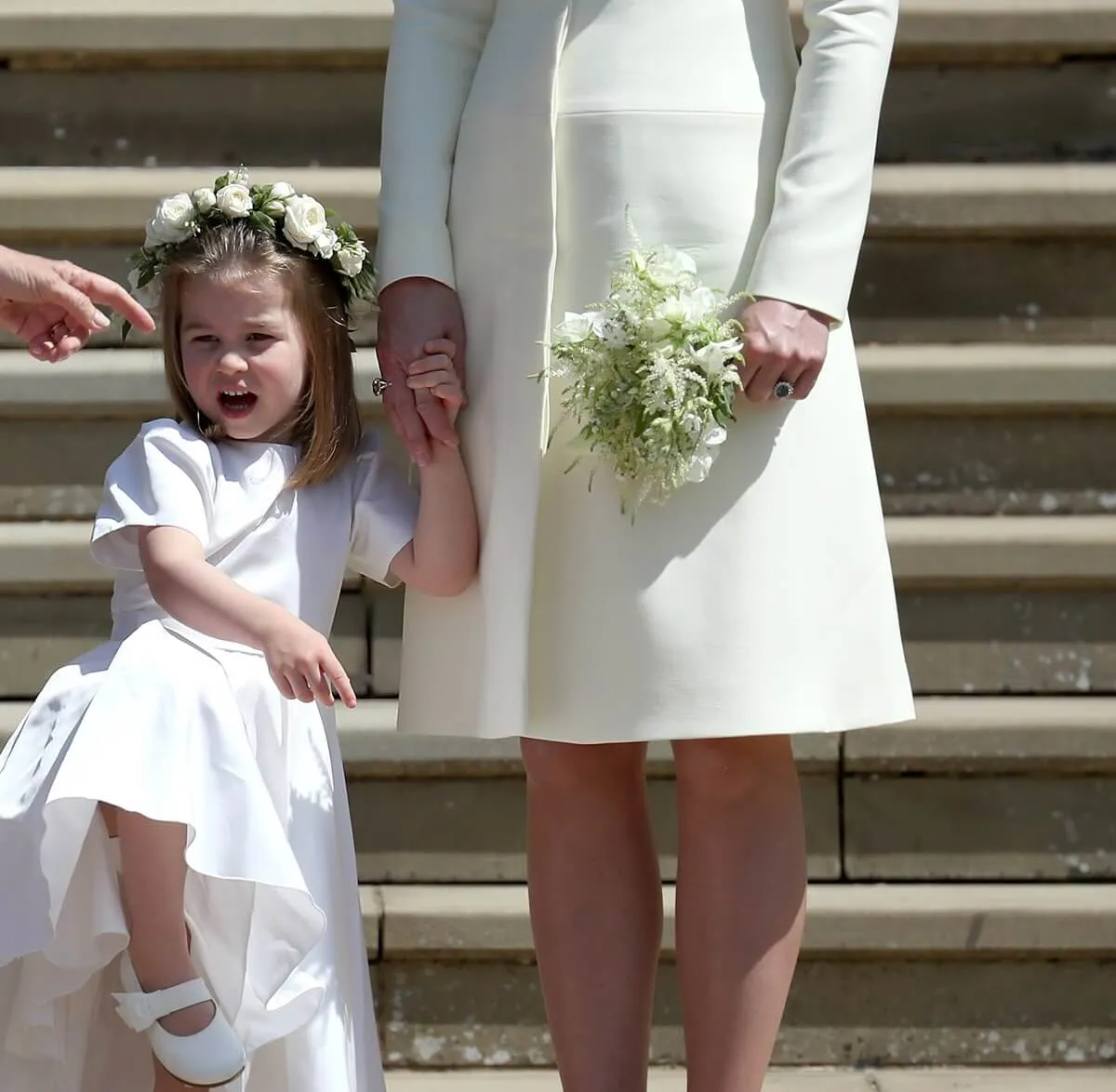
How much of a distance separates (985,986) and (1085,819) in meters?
0.36

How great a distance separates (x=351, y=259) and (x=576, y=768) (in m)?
0.78

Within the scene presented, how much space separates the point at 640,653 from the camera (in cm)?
230

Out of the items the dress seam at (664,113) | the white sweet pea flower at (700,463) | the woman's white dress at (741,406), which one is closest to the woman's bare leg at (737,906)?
the woman's white dress at (741,406)

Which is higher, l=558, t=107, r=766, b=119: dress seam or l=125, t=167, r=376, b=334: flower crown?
l=558, t=107, r=766, b=119: dress seam

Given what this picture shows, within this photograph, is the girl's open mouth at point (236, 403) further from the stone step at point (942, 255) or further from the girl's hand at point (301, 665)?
the stone step at point (942, 255)

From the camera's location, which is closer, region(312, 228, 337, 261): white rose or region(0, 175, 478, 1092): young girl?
region(0, 175, 478, 1092): young girl

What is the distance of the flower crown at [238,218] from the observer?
253cm

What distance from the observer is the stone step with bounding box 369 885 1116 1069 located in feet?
10.8

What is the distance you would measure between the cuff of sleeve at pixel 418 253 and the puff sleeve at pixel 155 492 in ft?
1.15

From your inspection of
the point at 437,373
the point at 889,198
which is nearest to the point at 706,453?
the point at 437,373

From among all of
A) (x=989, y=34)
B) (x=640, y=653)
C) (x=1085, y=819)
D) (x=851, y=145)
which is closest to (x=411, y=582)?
(x=640, y=653)

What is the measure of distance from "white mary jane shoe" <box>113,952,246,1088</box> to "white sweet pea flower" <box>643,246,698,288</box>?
41.5 inches

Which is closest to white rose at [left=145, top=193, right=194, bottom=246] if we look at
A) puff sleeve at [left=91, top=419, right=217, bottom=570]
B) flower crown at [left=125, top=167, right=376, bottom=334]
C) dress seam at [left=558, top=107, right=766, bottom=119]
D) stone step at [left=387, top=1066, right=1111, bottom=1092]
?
flower crown at [left=125, top=167, right=376, bottom=334]

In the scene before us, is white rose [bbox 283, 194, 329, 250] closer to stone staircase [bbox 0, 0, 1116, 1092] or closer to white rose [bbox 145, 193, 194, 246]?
white rose [bbox 145, 193, 194, 246]
